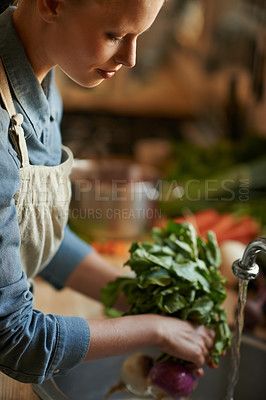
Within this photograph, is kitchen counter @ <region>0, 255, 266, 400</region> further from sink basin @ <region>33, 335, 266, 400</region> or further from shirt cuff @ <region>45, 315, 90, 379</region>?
shirt cuff @ <region>45, 315, 90, 379</region>

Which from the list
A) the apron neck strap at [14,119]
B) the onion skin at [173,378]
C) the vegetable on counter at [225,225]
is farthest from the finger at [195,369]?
the vegetable on counter at [225,225]

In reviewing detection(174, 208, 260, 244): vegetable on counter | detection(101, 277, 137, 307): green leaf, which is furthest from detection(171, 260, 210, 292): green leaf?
detection(174, 208, 260, 244): vegetable on counter

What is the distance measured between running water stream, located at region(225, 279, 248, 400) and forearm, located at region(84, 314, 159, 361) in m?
0.17

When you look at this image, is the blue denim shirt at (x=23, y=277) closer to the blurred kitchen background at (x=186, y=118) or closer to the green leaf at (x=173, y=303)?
the green leaf at (x=173, y=303)

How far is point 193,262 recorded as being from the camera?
3.10ft

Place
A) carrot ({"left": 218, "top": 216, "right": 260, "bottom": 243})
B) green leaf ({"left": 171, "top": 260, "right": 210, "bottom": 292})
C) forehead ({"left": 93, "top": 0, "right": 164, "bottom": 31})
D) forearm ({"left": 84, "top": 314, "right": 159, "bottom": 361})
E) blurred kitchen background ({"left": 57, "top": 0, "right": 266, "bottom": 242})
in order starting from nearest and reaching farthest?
forehead ({"left": 93, "top": 0, "right": 164, "bottom": 31}) < forearm ({"left": 84, "top": 314, "right": 159, "bottom": 361}) < green leaf ({"left": 171, "top": 260, "right": 210, "bottom": 292}) < carrot ({"left": 218, "top": 216, "right": 260, "bottom": 243}) < blurred kitchen background ({"left": 57, "top": 0, "right": 266, "bottom": 242})

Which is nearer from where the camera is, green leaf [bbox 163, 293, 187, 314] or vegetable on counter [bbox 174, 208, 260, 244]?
green leaf [bbox 163, 293, 187, 314]

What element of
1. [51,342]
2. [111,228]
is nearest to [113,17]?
[51,342]

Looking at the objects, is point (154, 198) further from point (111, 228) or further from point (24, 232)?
point (24, 232)

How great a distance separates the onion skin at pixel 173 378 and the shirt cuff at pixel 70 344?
0.78 ft

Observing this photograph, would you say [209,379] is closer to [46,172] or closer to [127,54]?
[46,172]

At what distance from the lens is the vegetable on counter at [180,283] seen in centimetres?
91

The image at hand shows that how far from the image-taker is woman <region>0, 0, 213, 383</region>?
2.27 feet

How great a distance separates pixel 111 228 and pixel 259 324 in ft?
2.04
